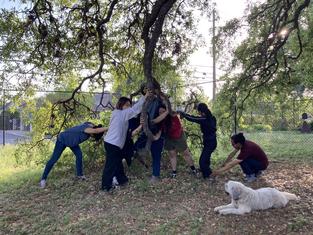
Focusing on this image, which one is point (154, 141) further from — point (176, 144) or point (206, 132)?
point (206, 132)

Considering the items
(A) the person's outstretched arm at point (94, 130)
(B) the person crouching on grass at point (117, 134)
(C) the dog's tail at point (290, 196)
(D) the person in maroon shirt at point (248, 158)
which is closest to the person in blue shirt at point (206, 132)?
(D) the person in maroon shirt at point (248, 158)

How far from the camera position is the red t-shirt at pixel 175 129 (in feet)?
21.5

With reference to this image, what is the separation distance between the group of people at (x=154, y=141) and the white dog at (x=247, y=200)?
115 centimetres

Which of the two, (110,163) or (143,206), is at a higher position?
(110,163)

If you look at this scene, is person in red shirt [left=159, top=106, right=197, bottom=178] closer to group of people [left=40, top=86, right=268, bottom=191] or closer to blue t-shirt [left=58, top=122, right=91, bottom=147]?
group of people [left=40, top=86, right=268, bottom=191]

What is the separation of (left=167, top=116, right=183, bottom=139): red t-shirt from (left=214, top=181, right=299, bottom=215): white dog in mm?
1782

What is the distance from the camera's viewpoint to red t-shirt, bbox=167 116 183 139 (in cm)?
656

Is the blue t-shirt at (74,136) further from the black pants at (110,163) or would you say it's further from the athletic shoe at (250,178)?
the athletic shoe at (250,178)

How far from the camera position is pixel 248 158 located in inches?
253

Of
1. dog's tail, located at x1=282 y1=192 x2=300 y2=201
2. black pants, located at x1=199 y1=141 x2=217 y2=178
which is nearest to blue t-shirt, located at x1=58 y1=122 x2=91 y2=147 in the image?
black pants, located at x1=199 y1=141 x2=217 y2=178

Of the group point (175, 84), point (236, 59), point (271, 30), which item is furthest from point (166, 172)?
point (271, 30)

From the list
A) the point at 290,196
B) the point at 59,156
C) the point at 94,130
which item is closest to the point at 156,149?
the point at 94,130

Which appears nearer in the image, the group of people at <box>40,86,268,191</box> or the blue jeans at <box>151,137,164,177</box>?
the group of people at <box>40,86,268,191</box>

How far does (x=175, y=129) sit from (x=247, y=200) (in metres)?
2.03
